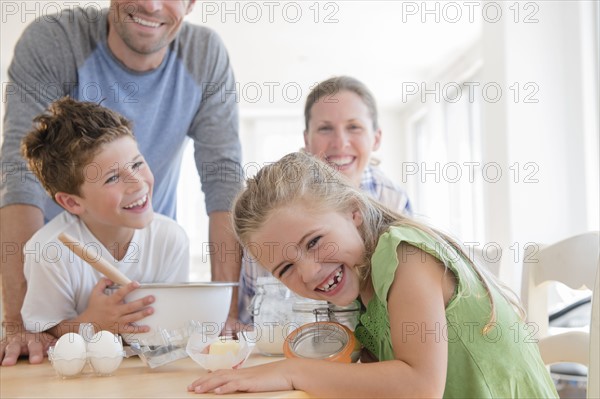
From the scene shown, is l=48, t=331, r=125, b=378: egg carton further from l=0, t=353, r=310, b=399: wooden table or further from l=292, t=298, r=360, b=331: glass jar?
l=292, t=298, r=360, b=331: glass jar

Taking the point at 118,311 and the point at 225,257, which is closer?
the point at 118,311

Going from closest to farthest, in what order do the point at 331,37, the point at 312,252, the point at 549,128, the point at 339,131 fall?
the point at 312,252 < the point at 339,131 < the point at 549,128 < the point at 331,37

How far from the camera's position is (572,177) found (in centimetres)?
300

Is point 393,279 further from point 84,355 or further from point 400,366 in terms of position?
point 84,355

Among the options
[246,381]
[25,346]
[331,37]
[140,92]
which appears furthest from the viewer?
[331,37]

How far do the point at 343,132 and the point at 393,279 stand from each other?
94cm

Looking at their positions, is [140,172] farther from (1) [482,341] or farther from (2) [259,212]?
(1) [482,341]

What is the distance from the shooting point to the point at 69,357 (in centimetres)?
92

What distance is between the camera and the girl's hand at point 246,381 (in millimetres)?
809

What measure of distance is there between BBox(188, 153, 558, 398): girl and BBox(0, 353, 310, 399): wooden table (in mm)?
Result: 163

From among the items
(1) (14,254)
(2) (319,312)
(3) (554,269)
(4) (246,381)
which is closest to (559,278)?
(3) (554,269)

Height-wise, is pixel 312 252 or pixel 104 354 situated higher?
pixel 312 252

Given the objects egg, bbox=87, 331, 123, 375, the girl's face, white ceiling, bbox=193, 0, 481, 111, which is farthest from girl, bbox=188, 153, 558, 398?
white ceiling, bbox=193, 0, 481, 111

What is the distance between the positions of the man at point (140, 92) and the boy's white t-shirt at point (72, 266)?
→ 135 mm
